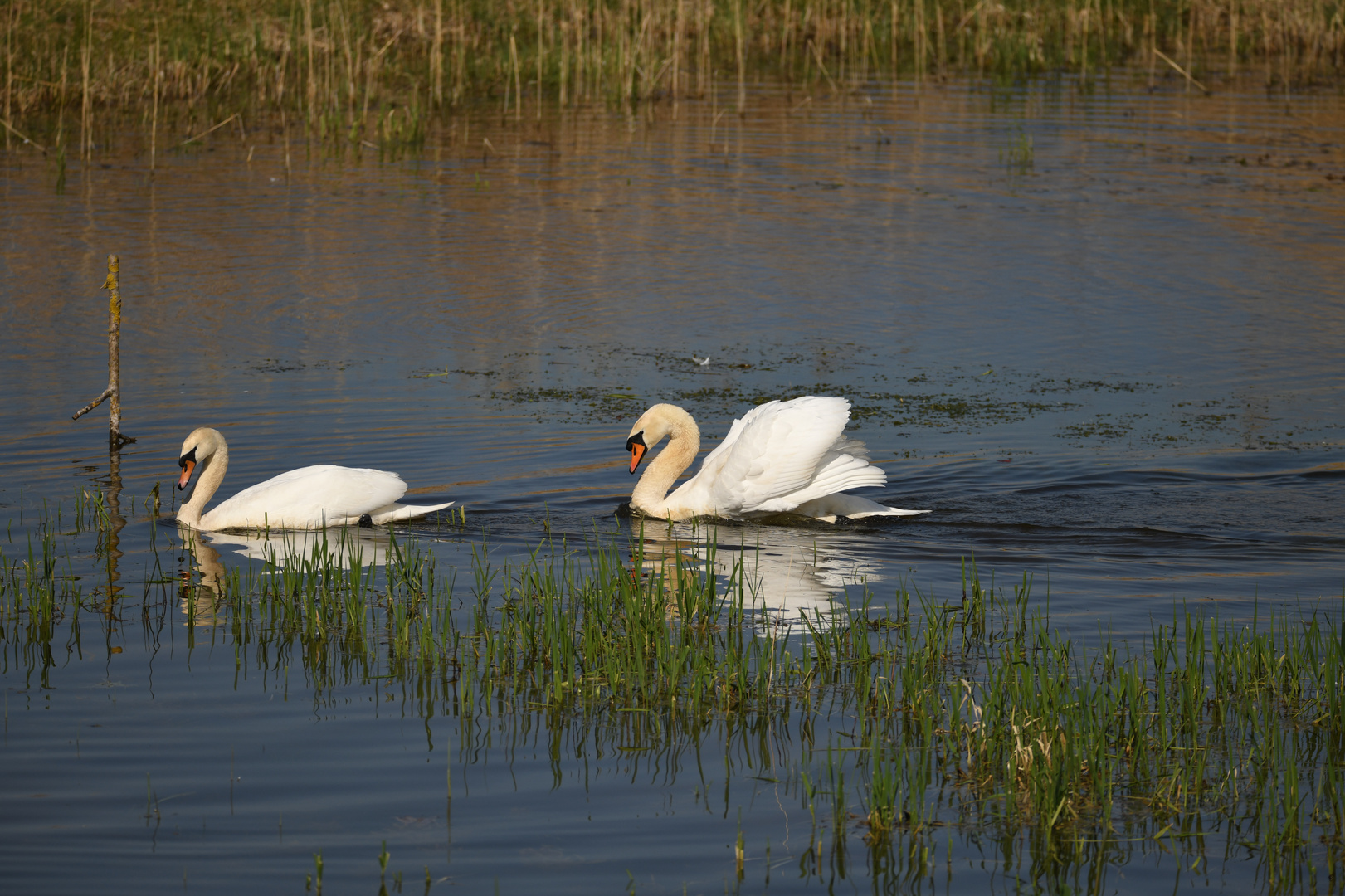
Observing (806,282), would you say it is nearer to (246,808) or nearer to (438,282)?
(438,282)

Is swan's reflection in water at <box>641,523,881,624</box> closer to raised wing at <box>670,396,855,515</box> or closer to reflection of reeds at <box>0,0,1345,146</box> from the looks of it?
raised wing at <box>670,396,855,515</box>

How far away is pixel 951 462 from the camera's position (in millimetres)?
10273

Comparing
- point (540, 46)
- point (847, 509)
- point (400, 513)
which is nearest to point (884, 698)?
point (847, 509)

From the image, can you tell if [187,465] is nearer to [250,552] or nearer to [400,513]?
[250,552]

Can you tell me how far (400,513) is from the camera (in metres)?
9.12

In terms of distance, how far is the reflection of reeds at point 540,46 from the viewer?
81.7ft

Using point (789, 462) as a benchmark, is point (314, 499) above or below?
below

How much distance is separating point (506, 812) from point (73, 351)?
928cm

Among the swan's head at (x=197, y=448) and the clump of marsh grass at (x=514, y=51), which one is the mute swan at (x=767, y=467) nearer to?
the swan's head at (x=197, y=448)

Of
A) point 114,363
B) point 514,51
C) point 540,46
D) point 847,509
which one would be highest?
point 540,46

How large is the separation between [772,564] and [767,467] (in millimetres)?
809

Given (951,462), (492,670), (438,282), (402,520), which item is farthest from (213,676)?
(438,282)

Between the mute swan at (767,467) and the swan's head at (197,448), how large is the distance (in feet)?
8.26

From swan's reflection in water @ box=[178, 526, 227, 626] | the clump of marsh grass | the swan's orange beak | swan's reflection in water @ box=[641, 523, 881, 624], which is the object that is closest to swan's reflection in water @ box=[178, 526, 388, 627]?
swan's reflection in water @ box=[178, 526, 227, 626]
